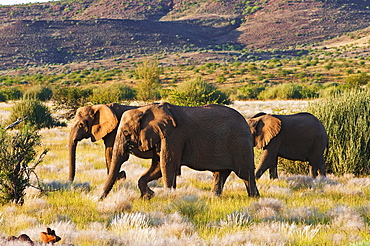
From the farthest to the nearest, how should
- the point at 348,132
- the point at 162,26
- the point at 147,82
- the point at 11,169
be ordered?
the point at 162,26, the point at 147,82, the point at 348,132, the point at 11,169

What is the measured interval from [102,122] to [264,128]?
3.17 m

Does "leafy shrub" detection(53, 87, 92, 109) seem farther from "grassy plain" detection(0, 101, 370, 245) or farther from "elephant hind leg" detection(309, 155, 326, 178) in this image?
"elephant hind leg" detection(309, 155, 326, 178)

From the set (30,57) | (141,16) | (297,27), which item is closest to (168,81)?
(30,57)

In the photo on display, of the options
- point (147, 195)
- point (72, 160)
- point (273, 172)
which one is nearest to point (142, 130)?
point (147, 195)

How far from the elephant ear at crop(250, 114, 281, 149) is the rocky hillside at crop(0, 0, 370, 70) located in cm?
10102

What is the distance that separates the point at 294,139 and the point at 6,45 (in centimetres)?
11478

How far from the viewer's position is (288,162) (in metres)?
11.0

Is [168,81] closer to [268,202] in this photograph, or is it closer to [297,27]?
[268,202]

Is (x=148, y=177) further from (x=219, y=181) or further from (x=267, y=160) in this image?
(x=267, y=160)

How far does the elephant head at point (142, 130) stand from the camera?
23.4 feet

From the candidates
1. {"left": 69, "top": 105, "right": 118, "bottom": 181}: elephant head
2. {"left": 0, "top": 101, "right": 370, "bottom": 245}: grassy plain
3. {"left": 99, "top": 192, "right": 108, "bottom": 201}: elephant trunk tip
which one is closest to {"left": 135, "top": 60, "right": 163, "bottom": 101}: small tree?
{"left": 69, "top": 105, "right": 118, "bottom": 181}: elephant head

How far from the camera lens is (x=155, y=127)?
23.4 ft

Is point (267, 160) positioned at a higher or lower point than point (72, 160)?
lower

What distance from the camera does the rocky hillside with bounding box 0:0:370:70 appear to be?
117m
